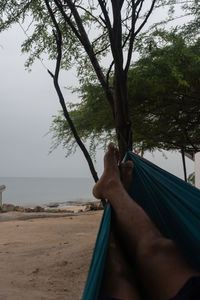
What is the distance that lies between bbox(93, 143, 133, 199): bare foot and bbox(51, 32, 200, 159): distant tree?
158cm

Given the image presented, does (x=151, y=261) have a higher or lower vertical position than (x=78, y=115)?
lower

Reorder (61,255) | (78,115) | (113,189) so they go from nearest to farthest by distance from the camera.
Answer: (113,189) → (61,255) → (78,115)

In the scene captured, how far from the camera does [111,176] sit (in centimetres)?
144

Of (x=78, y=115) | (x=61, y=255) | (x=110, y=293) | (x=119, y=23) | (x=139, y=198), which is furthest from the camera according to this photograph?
(x=78, y=115)

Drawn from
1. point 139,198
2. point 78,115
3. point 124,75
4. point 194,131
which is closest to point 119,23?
point 124,75

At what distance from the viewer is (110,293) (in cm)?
90

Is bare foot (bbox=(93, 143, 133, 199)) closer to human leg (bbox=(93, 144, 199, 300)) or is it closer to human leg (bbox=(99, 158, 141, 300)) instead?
Result: human leg (bbox=(93, 144, 199, 300))

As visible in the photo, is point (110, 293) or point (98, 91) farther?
point (98, 91)

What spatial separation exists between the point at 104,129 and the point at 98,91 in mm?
1127

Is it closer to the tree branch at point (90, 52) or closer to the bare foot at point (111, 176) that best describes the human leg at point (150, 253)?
the bare foot at point (111, 176)

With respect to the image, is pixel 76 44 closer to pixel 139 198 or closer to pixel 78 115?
pixel 78 115

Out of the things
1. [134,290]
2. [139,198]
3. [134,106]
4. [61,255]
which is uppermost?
[134,106]

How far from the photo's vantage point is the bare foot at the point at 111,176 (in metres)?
1.35

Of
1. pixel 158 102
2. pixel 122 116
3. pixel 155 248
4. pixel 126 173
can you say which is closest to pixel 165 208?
pixel 126 173
